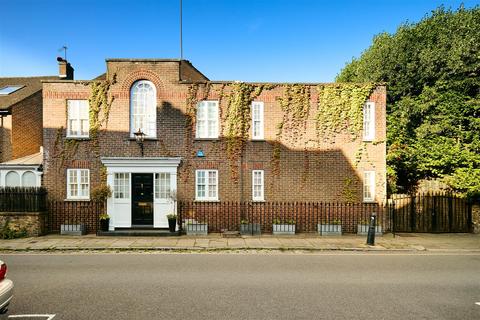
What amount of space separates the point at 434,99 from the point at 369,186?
402 inches

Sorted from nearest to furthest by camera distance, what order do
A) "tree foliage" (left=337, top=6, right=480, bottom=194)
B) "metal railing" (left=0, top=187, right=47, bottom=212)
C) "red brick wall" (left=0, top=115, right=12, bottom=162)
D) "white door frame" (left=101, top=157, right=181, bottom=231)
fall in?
"metal railing" (left=0, top=187, right=47, bottom=212), "white door frame" (left=101, top=157, right=181, bottom=231), "tree foliage" (left=337, top=6, right=480, bottom=194), "red brick wall" (left=0, top=115, right=12, bottom=162)

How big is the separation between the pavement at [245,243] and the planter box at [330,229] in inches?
13.4

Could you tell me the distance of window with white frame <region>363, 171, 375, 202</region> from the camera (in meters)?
15.9

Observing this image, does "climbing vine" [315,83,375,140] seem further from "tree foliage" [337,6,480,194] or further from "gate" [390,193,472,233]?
"tree foliage" [337,6,480,194]

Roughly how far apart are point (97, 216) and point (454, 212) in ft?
57.5

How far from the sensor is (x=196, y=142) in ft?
51.4

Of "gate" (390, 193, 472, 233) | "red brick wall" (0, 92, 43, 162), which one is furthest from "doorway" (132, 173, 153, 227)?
"gate" (390, 193, 472, 233)

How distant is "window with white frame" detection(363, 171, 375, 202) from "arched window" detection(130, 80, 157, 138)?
10.7m

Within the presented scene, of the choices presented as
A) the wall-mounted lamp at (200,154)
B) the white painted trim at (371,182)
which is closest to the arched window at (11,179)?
the wall-mounted lamp at (200,154)

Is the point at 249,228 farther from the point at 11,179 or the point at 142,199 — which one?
the point at 11,179

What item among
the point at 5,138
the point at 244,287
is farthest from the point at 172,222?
the point at 5,138

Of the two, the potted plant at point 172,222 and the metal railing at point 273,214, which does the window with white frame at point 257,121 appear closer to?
the metal railing at point 273,214

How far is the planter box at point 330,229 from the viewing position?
14711mm

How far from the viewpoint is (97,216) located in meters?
15.2
